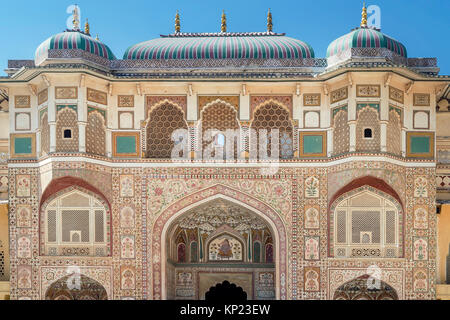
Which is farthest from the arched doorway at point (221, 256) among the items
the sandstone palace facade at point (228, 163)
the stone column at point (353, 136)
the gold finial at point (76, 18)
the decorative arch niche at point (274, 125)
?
the gold finial at point (76, 18)

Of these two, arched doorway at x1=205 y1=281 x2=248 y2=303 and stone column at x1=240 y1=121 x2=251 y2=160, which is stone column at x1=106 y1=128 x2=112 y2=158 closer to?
stone column at x1=240 y1=121 x2=251 y2=160

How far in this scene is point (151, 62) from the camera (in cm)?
1750

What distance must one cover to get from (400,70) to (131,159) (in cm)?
657

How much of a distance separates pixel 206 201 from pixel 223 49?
3768 mm

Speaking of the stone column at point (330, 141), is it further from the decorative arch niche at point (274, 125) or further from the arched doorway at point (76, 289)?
the arched doorway at point (76, 289)

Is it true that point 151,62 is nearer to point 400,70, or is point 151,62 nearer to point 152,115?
point 152,115

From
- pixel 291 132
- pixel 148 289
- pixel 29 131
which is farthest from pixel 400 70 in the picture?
pixel 29 131

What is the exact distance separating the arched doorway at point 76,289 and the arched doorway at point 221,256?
2037 millimetres

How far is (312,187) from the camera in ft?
55.3

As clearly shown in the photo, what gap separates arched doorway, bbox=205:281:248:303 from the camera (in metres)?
18.5

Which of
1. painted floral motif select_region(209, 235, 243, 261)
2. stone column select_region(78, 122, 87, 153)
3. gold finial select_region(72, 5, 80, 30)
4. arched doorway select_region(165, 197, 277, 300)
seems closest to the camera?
stone column select_region(78, 122, 87, 153)

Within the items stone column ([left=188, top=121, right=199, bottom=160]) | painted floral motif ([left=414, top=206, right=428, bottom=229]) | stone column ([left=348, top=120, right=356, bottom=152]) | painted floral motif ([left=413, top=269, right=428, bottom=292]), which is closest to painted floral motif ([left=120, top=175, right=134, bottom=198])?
stone column ([left=188, top=121, right=199, bottom=160])

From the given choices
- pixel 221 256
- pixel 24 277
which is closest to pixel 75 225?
pixel 24 277

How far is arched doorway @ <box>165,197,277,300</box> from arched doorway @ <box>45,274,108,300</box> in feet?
6.68
